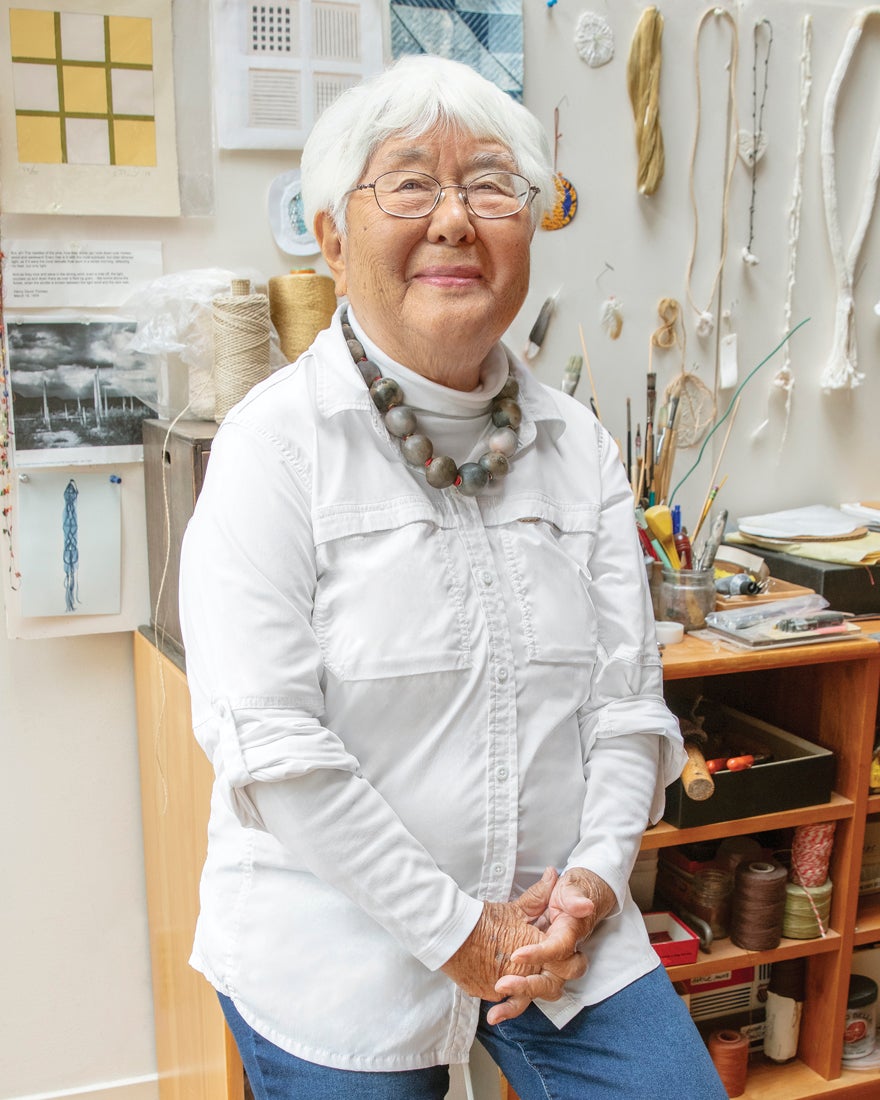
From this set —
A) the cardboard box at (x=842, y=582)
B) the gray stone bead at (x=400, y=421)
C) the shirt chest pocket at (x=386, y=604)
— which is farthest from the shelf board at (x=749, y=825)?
the gray stone bead at (x=400, y=421)

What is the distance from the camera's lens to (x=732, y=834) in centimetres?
181

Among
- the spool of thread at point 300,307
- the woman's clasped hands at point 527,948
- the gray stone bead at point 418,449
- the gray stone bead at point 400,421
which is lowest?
the woman's clasped hands at point 527,948

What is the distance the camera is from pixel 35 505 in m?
1.82

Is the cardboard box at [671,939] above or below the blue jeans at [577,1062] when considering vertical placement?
below

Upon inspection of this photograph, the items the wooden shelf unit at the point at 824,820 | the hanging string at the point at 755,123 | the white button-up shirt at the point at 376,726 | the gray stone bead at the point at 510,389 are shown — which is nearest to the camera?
the white button-up shirt at the point at 376,726

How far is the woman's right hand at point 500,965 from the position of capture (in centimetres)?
116

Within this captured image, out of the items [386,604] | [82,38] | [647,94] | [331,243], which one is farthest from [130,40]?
[386,604]

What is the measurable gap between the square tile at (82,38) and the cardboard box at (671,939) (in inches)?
63.1

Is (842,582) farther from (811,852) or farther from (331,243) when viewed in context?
(331,243)

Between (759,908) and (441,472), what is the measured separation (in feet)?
3.46

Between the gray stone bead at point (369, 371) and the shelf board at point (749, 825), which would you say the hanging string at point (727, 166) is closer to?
the shelf board at point (749, 825)

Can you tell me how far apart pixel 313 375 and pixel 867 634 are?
112cm

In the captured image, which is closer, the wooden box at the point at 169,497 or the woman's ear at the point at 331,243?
the woman's ear at the point at 331,243

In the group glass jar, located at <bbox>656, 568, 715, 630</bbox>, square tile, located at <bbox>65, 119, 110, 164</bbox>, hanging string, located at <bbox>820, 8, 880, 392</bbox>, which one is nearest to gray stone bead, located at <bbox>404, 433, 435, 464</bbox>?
glass jar, located at <bbox>656, 568, 715, 630</bbox>
